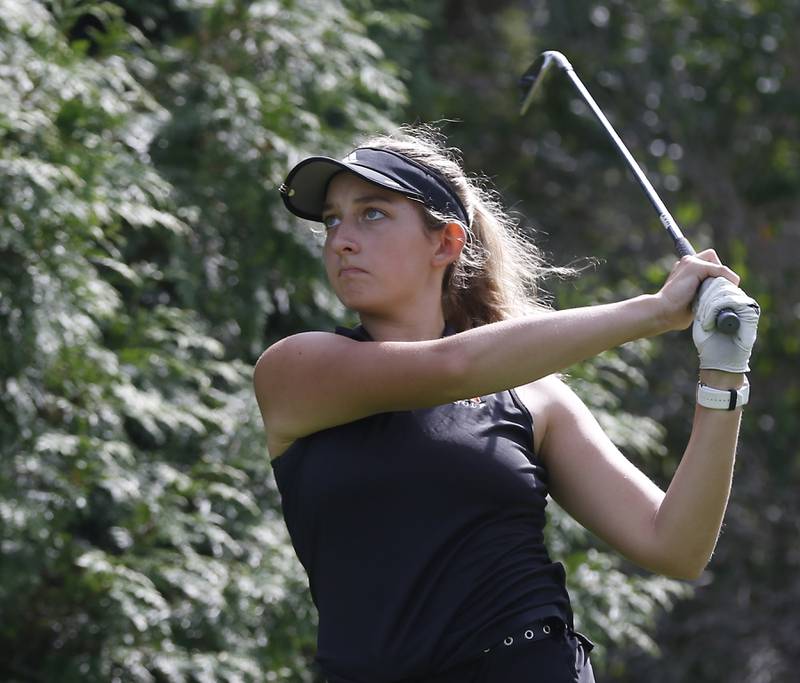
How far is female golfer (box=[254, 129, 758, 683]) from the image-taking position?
1.85 meters

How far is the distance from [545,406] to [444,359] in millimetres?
322

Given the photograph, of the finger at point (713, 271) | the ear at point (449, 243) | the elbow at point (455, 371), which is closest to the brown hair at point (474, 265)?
the ear at point (449, 243)

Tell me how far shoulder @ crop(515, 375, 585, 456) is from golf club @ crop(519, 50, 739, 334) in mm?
339

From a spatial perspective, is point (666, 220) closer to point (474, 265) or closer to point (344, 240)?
point (474, 265)

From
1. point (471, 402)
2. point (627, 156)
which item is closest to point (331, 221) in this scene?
point (471, 402)

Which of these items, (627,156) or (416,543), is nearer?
(416,543)

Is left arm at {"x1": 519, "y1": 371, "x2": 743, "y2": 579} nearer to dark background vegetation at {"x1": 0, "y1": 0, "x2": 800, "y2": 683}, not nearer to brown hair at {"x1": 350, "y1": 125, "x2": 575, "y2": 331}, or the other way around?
brown hair at {"x1": 350, "y1": 125, "x2": 575, "y2": 331}

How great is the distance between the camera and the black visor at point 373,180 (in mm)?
2105

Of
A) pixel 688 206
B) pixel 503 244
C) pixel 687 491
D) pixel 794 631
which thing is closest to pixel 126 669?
pixel 503 244

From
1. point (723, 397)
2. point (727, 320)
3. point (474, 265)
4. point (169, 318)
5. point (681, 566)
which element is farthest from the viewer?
point (169, 318)

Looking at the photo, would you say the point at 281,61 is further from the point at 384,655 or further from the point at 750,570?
the point at 750,570

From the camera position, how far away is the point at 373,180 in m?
2.07

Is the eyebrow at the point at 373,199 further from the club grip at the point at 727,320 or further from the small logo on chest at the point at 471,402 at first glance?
the club grip at the point at 727,320

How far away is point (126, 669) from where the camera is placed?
3.70 metres
